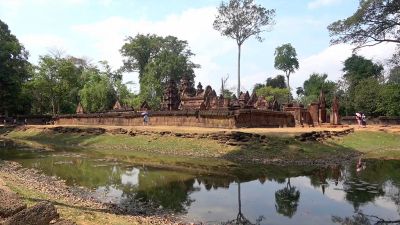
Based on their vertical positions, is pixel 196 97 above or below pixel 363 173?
above

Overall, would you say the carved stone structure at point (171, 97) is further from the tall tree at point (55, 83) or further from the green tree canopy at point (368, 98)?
the green tree canopy at point (368, 98)

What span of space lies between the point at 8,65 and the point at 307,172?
43.8 metres

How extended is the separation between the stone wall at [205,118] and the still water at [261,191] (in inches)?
386

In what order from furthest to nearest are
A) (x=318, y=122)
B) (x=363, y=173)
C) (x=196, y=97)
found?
1. (x=196, y=97)
2. (x=318, y=122)
3. (x=363, y=173)

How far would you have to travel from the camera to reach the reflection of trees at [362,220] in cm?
1079

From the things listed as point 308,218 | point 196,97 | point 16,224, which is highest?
point 196,97

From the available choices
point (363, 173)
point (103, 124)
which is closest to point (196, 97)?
point (103, 124)

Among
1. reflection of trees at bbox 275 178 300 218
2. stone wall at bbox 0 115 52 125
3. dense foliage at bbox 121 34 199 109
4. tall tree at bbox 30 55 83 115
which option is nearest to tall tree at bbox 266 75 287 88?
dense foliage at bbox 121 34 199 109

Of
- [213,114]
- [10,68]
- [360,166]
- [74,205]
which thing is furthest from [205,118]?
[10,68]

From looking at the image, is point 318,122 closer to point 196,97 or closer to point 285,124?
point 285,124

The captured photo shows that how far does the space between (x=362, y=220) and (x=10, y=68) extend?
4945 cm

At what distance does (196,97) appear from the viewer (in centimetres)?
4484

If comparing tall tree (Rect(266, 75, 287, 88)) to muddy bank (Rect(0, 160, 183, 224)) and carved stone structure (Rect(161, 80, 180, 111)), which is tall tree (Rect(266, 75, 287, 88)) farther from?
muddy bank (Rect(0, 160, 183, 224))

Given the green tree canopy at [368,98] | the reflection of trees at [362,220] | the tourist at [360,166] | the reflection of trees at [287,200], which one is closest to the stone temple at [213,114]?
the tourist at [360,166]
